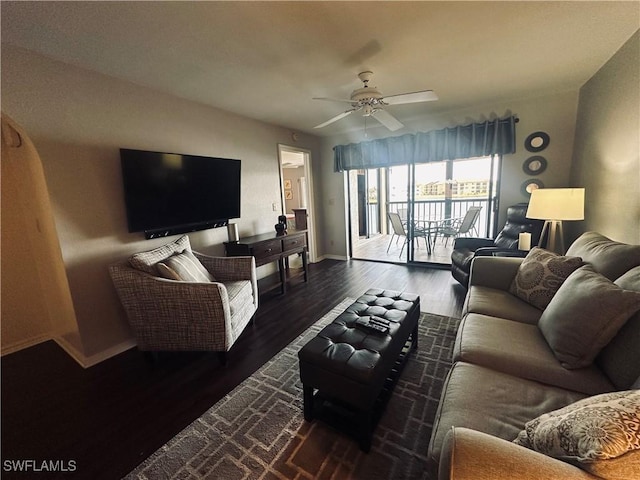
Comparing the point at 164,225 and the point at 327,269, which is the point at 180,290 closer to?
the point at 164,225

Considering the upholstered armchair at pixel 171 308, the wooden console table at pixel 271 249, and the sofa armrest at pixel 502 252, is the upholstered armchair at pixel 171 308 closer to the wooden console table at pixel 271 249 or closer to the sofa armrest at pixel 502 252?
the wooden console table at pixel 271 249

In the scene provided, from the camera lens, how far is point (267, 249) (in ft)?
11.1

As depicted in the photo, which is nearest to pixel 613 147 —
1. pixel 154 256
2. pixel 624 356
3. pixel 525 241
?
pixel 525 241

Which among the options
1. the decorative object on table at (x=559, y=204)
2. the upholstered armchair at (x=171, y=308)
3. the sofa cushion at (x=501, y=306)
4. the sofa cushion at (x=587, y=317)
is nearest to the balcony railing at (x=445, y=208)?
the decorative object on table at (x=559, y=204)

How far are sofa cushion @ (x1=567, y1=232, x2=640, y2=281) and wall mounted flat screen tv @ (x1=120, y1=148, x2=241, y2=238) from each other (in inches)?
130

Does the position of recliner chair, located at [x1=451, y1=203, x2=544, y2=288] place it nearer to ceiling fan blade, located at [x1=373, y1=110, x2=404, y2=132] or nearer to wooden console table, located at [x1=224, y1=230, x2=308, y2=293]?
ceiling fan blade, located at [x1=373, y1=110, x2=404, y2=132]

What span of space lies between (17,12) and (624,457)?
3.07 meters

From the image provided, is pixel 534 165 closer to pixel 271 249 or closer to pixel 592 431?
pixel 271 249

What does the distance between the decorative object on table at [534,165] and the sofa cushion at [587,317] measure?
2.76 metres

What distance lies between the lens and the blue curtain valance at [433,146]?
11.6ft

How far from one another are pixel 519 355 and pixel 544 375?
11 cm

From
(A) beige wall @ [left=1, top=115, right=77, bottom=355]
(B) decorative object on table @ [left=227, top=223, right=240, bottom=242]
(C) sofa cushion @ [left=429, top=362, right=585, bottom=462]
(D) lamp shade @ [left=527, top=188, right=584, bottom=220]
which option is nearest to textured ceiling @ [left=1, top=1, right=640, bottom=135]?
(A) beige wall @ [left=1, top=115, right=77, bottom=355]

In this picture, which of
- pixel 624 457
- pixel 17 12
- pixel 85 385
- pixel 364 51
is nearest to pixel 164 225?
pixel 85 385

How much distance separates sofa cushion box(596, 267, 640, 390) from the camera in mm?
1036
